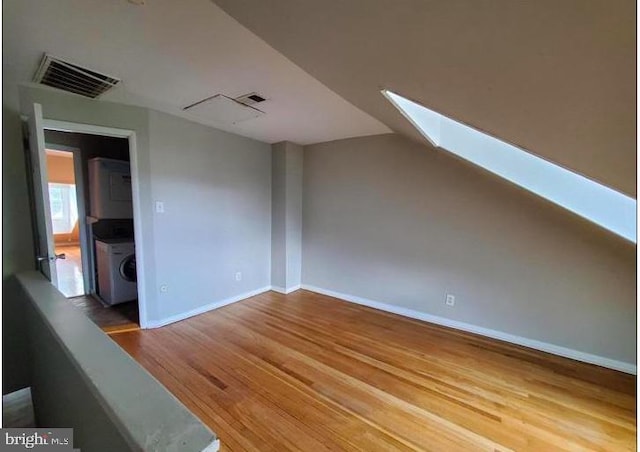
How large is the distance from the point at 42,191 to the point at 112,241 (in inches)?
81.8

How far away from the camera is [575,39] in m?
0.68

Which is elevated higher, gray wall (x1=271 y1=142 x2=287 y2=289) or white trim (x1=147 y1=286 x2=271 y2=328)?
gray wall (x1=271 y1=142 x2=287 y2=289)

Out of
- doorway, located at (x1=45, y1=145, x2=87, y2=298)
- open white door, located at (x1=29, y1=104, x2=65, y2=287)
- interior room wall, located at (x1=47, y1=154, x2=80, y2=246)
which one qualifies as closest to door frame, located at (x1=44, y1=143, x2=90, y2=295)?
doorway, located at (x1=45, y1=145, x2=87, y2=298)

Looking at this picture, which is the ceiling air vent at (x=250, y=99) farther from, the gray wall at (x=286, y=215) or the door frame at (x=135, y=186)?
the gray wall at (x=286, y=215)

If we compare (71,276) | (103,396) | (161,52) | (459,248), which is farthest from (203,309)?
(71,276)

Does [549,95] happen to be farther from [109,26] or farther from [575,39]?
[109,26]

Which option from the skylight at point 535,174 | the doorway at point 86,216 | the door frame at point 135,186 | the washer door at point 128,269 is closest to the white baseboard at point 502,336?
the skylight at point 535,174

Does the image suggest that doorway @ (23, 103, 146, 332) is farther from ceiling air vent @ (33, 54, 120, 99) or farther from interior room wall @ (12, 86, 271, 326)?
ceiling air vent @ (33, 54, 120, 99)

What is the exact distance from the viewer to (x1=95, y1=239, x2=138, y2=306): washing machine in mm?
3316

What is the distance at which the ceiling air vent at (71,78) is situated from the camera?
168 cm

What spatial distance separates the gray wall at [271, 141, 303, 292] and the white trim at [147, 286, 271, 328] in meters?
0.41

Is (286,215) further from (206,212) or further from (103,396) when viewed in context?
(103,396)

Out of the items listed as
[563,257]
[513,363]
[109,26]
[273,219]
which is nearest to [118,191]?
[273,219]

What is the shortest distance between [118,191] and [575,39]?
4613 mm
